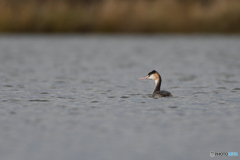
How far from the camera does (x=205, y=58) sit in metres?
23.5

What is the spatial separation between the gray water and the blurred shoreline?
954cm

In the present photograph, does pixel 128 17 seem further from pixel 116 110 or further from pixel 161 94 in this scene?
pixel 116 110

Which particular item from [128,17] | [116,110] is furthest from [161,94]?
[128,17]

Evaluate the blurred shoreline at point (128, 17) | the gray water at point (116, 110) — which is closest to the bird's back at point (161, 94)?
the gray water at point (116, 110)

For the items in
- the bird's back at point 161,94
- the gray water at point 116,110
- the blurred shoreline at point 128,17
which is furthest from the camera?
the blurred shoreline at point 128,17

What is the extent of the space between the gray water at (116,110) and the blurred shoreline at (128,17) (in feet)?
31.3

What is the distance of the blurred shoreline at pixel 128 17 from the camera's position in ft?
106

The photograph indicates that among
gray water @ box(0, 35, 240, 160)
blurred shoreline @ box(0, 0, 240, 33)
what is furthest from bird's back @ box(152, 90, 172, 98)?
blurred shoreline @ box(0, 0, 240, 33)

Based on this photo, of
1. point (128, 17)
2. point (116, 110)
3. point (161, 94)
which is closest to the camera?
point (116, 110)

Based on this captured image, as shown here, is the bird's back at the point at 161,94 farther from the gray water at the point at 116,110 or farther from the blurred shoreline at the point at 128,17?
the blurred shoreline at the point at 128,17

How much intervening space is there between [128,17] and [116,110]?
74.3 feet

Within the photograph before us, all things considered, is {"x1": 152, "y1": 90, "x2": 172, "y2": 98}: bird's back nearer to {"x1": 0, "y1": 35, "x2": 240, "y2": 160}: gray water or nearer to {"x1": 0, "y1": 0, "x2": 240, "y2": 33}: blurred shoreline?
{"x1": 0, "y1": 35, "x2": 240, "y2": 160}: gray water

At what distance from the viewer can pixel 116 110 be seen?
1058 cm

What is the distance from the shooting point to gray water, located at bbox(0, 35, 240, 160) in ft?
24.8
